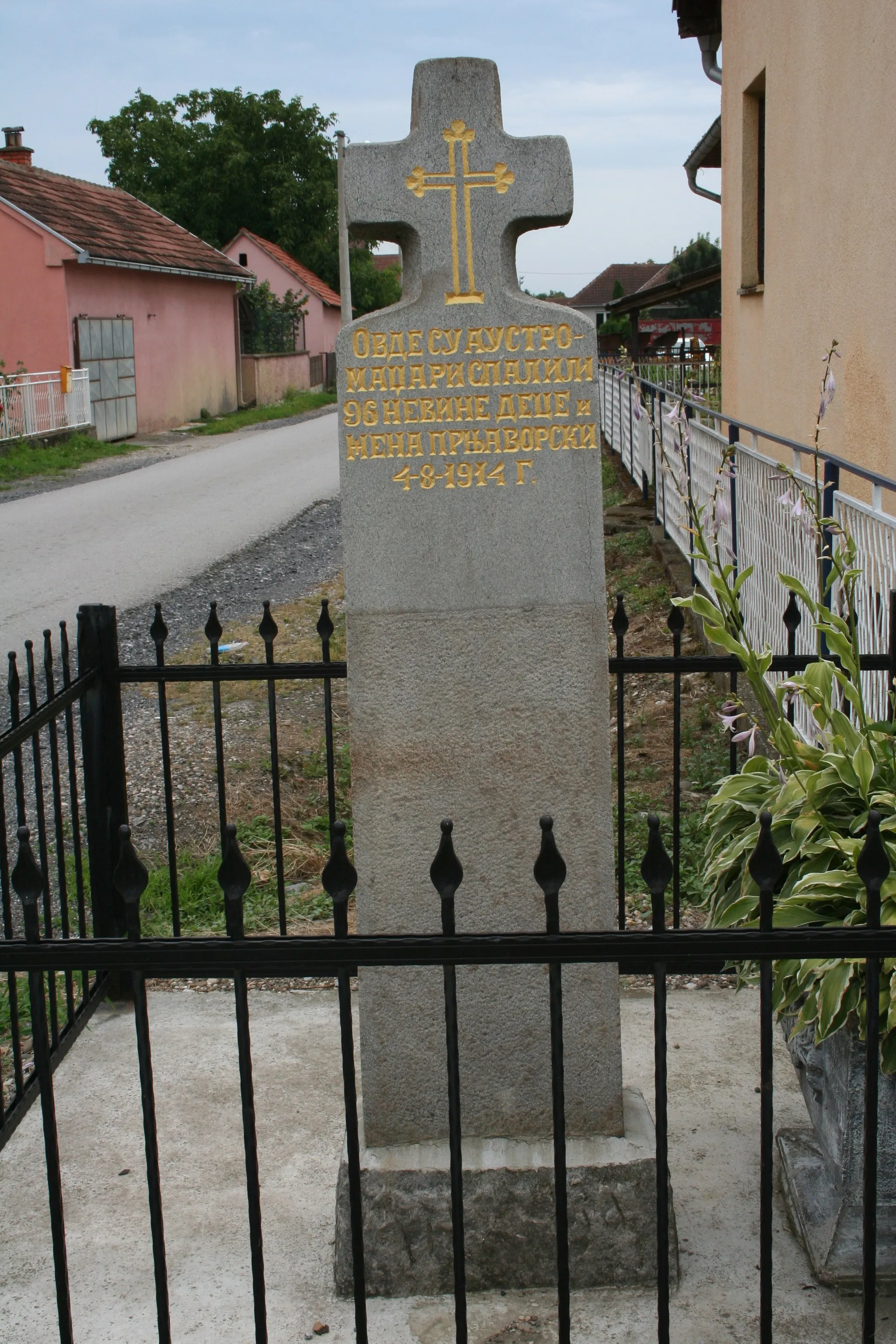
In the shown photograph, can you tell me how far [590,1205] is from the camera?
282 cm

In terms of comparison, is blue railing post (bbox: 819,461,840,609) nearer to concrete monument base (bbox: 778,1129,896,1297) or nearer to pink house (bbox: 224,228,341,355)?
concrete monument base (bbox: 778,1129,896,1297)

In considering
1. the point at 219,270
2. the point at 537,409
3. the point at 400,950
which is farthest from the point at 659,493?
the point at 219,270

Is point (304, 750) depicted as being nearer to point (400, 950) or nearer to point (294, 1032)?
point (294, 1032)

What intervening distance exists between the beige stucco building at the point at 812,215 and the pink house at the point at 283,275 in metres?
36.1

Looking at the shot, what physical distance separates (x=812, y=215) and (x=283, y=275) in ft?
133

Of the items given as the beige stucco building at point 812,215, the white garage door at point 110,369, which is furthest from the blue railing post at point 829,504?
the white garage door at point 110,369

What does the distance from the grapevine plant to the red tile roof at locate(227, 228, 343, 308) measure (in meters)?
43.7

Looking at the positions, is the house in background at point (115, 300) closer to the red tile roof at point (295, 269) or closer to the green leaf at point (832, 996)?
the red tile roof at point (295, 269)

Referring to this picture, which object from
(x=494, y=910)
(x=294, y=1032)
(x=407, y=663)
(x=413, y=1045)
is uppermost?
(x=407, y=663)

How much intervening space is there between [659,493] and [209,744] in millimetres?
6394

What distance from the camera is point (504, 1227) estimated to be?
9.24ft

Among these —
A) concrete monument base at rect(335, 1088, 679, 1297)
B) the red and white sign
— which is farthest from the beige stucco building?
the red and white sign

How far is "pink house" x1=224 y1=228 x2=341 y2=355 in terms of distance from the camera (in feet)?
151

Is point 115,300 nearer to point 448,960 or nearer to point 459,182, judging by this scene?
point 459,182
